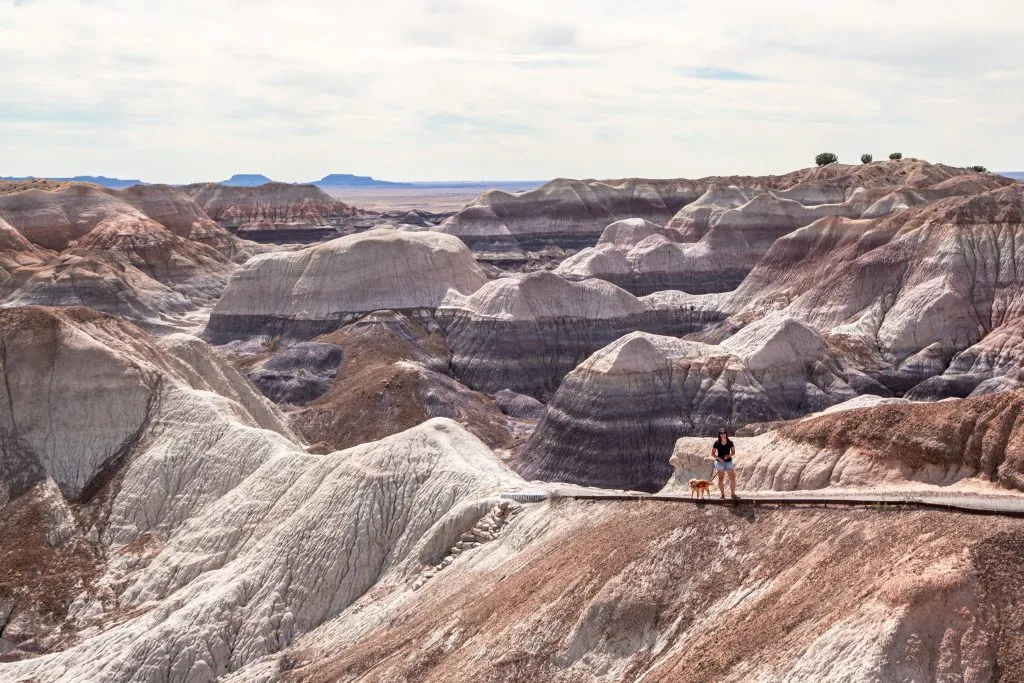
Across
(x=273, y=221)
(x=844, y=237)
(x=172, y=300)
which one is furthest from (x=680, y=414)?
(x=273, y=221)

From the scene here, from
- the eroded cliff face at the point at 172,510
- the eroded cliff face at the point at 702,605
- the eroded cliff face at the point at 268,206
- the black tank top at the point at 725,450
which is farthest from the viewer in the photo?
the eroded cliff face at the point at 268,206

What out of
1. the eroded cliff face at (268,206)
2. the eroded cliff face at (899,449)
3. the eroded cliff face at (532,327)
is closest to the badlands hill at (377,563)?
the eroded cliff face at (899,449)

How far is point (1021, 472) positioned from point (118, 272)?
88.7 m

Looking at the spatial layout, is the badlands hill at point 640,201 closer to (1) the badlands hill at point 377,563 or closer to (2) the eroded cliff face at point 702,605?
(1) the badlands hill at point 377,563

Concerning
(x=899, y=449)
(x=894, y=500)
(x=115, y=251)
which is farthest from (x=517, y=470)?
(x=115, y=251)

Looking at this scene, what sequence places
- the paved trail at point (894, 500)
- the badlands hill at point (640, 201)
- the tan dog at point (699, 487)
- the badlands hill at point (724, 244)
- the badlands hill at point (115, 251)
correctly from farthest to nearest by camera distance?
1. the badlands hill at point (640, 201)
2. the badlands hill at point (724, 244)
3. the badlands hill at point (115, 251)
4. the tan dog at point (699, 487)
5. the paved trail at point (894, 500)

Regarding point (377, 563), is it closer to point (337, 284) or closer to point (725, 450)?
point (725, 450)

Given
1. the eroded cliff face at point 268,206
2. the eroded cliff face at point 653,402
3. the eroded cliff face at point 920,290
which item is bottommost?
the eroded cliff face at point 653,402

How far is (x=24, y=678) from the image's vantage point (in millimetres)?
31172

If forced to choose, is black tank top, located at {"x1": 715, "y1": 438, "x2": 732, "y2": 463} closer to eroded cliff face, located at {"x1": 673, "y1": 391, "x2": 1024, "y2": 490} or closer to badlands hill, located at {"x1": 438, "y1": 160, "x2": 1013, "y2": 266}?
eroded cliff face, located at {"x1": 673, "y1": 391, "x2": 1024, "y2": 490}

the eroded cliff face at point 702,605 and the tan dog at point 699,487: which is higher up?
the tan dog at point 699,487

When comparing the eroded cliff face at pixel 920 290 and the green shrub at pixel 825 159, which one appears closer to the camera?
the eroded cliff face at pixel 920 290

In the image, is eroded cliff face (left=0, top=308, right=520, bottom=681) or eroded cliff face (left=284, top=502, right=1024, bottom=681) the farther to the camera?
eroded cliff face (left=0, top=308, right=520, bottom=681)

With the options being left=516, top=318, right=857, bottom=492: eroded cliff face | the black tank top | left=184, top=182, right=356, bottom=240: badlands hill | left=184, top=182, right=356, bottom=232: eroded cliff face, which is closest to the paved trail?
the black tank top
